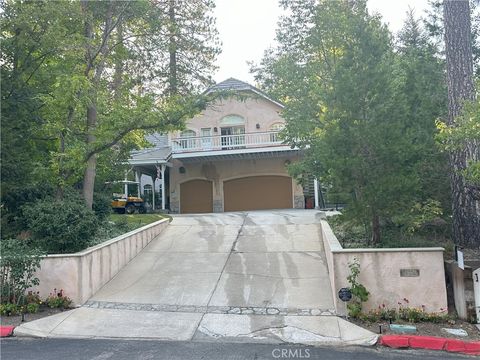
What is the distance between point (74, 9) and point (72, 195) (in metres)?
5.10

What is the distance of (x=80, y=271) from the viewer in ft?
24.7

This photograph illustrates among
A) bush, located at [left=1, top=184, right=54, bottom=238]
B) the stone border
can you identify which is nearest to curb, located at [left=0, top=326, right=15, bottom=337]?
the stone border

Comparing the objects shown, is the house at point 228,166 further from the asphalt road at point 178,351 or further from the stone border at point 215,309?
the asphalt road at point 178,351

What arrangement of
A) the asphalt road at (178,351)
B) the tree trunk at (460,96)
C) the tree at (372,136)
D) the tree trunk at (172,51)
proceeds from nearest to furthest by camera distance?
1. the asphalt road at (178,351)
2. the tree at (372,136)
3. the tree trunk at (460,96)
4. the tree trunk at (172,51)

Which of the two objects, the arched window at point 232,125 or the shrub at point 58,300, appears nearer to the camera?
the shrub at point 58,300

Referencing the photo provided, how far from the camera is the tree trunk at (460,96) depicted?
8266mm

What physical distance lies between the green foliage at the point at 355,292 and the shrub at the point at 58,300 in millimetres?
5192

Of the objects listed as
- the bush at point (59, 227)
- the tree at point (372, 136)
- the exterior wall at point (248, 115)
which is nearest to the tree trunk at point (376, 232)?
the tree at point (372, 136)

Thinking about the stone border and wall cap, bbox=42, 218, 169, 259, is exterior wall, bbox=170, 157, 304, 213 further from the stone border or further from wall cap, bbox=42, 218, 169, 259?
the stone border

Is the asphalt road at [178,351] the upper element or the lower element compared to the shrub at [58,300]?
lower

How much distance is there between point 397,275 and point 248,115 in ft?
55.8

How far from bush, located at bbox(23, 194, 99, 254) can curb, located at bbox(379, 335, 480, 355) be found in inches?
240

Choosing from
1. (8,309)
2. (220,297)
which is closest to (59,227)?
(8,309)

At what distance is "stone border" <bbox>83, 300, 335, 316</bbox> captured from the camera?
6.92m
